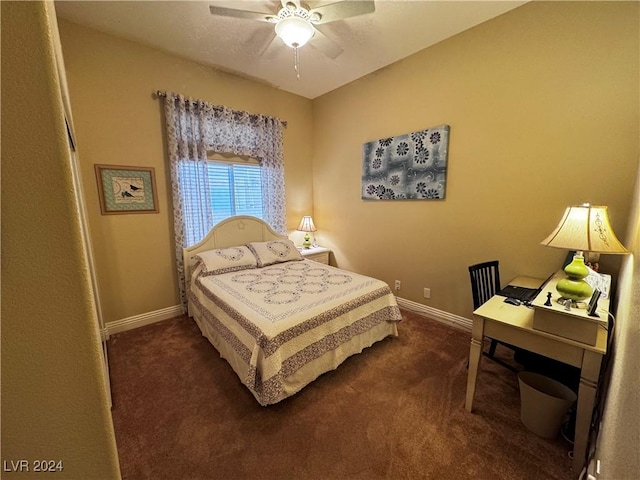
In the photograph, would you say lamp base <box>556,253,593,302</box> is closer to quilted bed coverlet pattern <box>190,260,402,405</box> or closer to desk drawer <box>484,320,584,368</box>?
desk drawer <box>484,320,584,368</box>

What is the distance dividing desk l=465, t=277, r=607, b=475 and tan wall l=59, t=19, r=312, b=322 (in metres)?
3.04

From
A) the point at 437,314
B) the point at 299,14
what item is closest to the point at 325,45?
the point at 299,14

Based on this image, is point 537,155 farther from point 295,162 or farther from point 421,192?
point 295,162

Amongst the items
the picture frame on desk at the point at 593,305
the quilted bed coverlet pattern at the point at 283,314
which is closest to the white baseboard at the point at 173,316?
the quilted bed coverlet pattern at the point at 283,314

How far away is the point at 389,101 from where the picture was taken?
119 inches

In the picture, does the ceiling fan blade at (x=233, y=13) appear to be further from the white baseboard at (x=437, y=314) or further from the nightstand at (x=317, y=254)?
the white baseboard at (x=437, y=314)

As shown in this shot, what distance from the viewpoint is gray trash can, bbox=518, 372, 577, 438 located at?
4.62ft

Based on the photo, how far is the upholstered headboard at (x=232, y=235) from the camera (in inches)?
116

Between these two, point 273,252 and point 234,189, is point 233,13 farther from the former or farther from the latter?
point 273,252

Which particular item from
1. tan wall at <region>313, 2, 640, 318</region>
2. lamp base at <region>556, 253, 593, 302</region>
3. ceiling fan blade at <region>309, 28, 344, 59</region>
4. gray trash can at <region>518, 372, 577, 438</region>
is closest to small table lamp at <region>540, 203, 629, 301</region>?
lamp base at <region>556, 253, 593, 302</region>

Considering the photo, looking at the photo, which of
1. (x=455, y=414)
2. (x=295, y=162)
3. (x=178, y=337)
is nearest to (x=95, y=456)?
(x=455, y=414)

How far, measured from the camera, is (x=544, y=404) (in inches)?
56.6

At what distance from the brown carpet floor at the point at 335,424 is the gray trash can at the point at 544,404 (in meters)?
0.07

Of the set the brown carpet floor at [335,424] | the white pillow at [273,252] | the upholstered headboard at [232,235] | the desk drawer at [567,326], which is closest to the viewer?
the desk drawer at [567,326]
